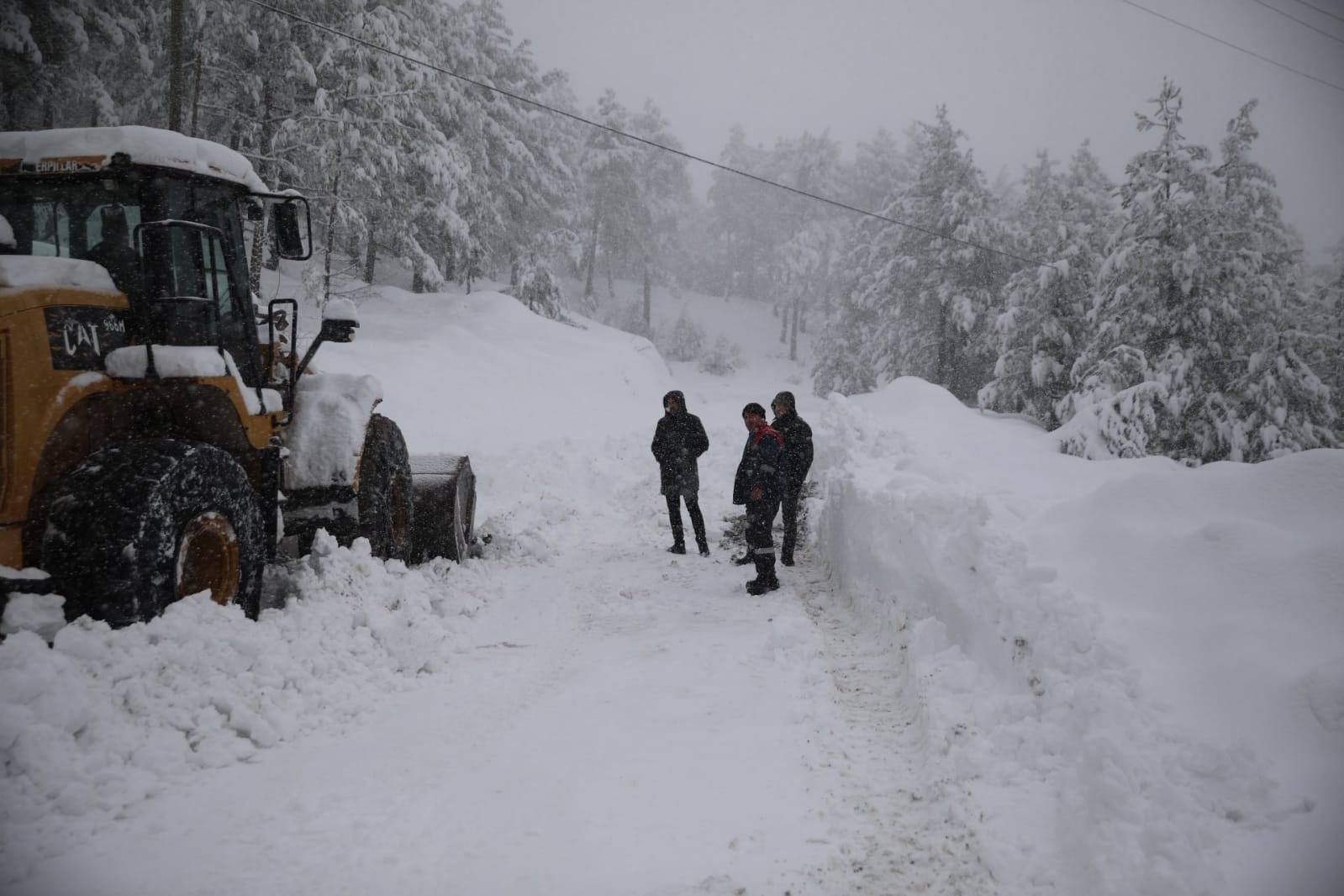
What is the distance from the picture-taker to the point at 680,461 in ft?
27.6

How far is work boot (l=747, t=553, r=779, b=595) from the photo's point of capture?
6891 mm

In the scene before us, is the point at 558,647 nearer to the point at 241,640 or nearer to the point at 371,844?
the point at 241,640

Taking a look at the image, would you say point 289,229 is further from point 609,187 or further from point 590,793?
point 609,187

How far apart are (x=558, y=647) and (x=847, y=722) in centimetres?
226

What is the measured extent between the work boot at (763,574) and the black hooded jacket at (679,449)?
5.37 ft

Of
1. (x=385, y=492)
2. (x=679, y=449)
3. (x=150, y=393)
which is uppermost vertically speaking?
(x=150, y=393)

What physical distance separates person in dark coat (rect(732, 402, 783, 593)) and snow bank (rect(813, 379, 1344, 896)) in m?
A: 0.79

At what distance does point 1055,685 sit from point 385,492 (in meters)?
5.47

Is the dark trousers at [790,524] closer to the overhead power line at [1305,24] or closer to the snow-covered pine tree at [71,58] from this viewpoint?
the overhead power line at [1305,24]

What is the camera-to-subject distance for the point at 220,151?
16.6ft

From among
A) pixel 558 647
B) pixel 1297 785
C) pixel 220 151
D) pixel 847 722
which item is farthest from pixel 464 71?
pixel 1297 785

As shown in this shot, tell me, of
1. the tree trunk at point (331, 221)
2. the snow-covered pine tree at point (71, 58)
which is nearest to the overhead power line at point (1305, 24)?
the tree trunk at point (331, 221)

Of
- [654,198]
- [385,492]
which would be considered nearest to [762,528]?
[385,492]

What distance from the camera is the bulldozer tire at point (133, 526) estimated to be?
11.6ft
